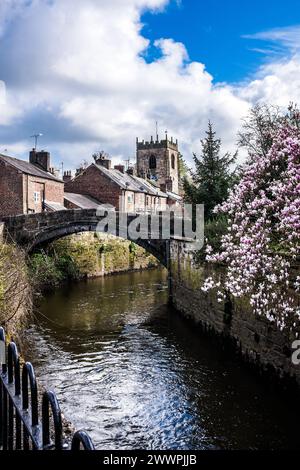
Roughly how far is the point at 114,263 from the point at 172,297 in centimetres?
1238

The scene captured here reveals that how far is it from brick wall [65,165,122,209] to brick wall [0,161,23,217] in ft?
36.3

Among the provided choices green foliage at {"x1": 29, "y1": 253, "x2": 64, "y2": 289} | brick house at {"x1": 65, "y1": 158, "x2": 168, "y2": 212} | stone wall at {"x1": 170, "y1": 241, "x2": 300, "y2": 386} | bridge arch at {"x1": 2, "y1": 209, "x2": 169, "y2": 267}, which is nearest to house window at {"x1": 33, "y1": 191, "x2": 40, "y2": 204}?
bridge arch at {"x1": 2, "y1": 209, "x2": 169, "y2": 267}

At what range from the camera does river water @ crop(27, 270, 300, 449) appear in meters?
7.99

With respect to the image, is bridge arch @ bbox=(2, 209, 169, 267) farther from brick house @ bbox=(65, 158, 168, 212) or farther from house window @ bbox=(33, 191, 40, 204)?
brick house @ bbox=(65, 158, 168, 212)

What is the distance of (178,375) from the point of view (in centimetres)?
1100

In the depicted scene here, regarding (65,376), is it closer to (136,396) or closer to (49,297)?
(136,396)

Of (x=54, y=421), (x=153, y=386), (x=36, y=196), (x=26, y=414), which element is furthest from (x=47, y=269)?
(x=54, y=421)

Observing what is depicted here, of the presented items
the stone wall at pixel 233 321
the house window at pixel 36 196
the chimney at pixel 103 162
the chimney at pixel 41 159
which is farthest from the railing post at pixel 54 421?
the chimney at pixel 103 162

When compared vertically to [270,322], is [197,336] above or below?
below

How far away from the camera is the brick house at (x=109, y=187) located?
40.4m

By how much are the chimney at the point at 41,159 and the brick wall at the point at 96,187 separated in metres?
5.66

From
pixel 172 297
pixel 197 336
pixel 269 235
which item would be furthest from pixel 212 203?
pixel 269 235

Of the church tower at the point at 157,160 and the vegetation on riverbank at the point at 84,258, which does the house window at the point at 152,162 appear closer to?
the church tower at the point at 157,160
